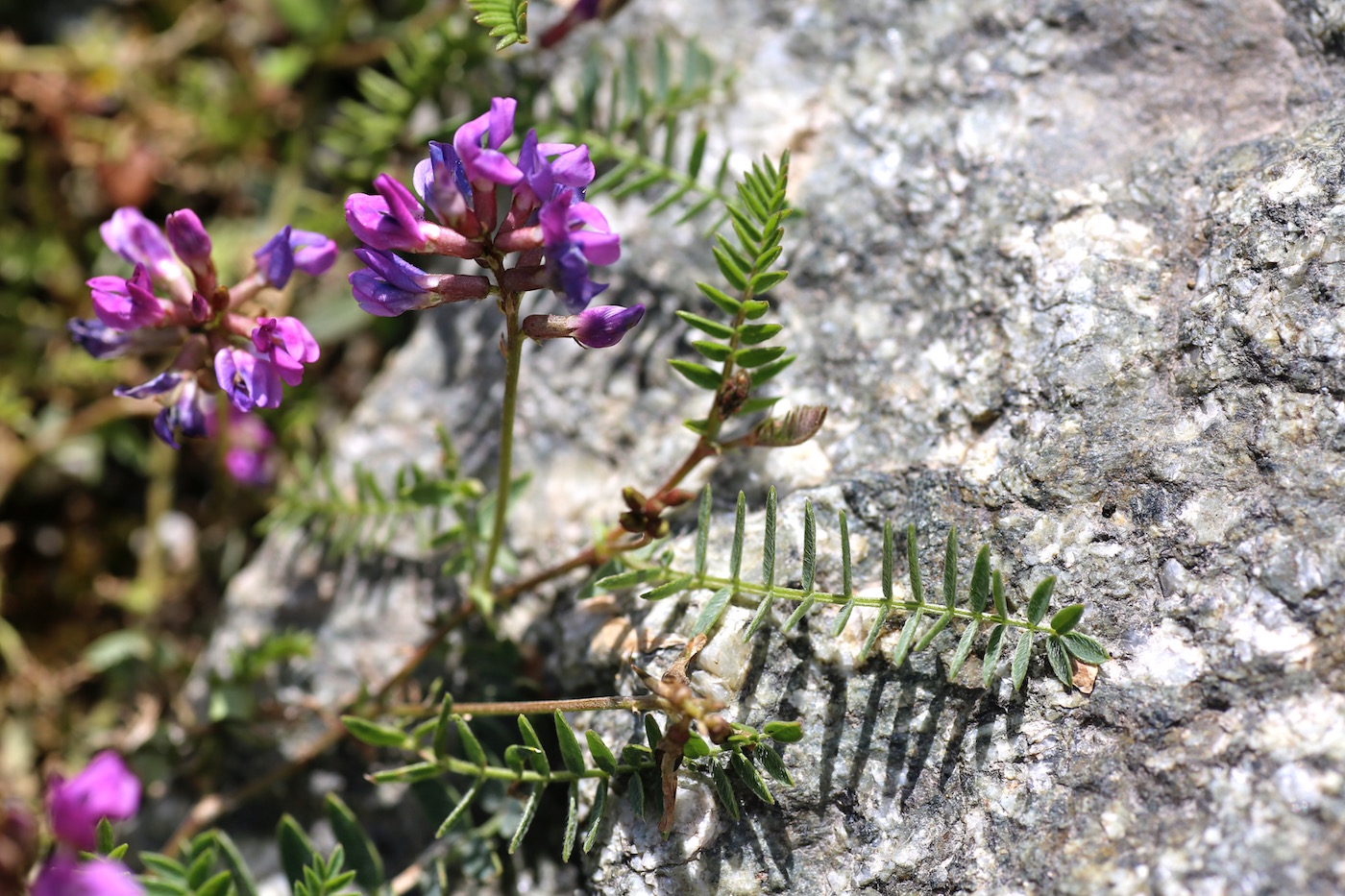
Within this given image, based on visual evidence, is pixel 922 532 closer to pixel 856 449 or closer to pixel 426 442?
pixel 856 449

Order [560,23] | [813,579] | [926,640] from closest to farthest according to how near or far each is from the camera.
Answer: [926,640]
[813,579]
[560,23]

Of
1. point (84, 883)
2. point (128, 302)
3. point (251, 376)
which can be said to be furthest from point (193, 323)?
point (84, 883)

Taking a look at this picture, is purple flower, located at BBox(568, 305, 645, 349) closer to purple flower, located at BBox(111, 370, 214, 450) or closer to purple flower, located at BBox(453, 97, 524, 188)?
purple flower, located at BBox(453, 97, 524, 188)

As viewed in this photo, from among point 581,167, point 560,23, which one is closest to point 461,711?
point 581,167

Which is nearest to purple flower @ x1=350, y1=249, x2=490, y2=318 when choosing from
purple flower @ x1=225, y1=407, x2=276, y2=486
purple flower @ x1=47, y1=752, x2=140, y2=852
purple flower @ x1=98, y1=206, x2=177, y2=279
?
purple flower @ x1=98, y1=206, x2=177, y2=279

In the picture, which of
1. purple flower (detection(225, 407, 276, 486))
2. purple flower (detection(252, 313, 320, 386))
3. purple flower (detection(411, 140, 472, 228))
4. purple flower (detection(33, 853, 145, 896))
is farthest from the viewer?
purple flower (detection(225, 407, 276, 486))

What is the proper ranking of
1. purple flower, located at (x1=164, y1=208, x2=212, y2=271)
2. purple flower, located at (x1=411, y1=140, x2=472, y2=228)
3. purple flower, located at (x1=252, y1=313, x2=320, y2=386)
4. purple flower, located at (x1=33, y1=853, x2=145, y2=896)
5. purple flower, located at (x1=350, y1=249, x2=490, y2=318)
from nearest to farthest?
purple flower, located at (x1=33, y1=853, x2=145, y2=896) → purple flower, located at (x1=411, y1=140, x2=472, y2=228) → purple flower, located at (x1=350, y1=249, x2=490, y2=318) → purple flower, located at (x1=252, y1=313, x2=320, y2=386) → purple flower, located at (x1=164, y1=208, x2=212, y2=271)

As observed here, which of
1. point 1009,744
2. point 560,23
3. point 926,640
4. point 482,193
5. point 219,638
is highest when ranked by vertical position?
point 560,23

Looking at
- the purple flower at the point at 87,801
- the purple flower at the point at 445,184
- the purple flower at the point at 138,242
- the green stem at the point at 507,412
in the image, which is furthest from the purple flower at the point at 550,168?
the purple flower at the point at 87,801
